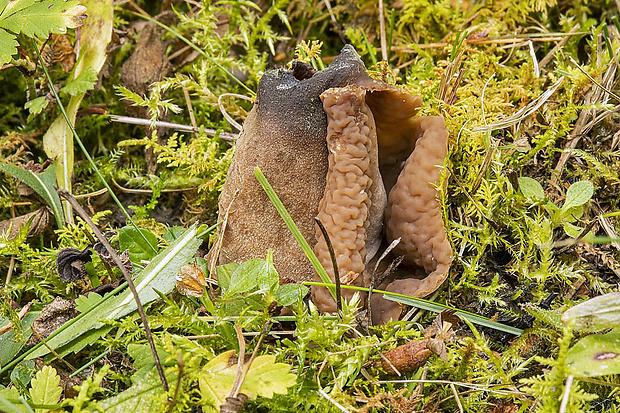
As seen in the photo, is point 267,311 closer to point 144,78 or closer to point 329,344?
point 329,344

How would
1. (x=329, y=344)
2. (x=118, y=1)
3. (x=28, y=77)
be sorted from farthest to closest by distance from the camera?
(x=118, y=1) < (x=28, y=77) < (x=329, y=344)

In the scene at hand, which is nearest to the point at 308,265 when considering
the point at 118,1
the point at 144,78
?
the point at 144,78

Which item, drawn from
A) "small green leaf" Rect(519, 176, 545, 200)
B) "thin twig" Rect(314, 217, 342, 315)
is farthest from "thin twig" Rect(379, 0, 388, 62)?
"thin twig" Rect(314, 217, 342, 315)

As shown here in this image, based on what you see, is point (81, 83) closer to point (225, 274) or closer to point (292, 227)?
point (225, 274)

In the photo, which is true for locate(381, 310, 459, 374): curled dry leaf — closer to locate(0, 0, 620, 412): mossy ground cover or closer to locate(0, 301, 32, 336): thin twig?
locate(0, 0, 620, 412): mossy ground cover

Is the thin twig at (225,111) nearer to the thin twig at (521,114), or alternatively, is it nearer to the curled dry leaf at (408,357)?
the thin twig at (521,114)

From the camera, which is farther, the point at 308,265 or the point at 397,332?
the point at 308,265

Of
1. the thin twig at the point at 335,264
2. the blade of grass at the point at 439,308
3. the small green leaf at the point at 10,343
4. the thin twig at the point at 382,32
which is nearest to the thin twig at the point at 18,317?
the small green leaf at the point at 10,343

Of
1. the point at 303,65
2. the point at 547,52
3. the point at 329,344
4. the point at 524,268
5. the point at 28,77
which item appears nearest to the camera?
the point at 329,344
